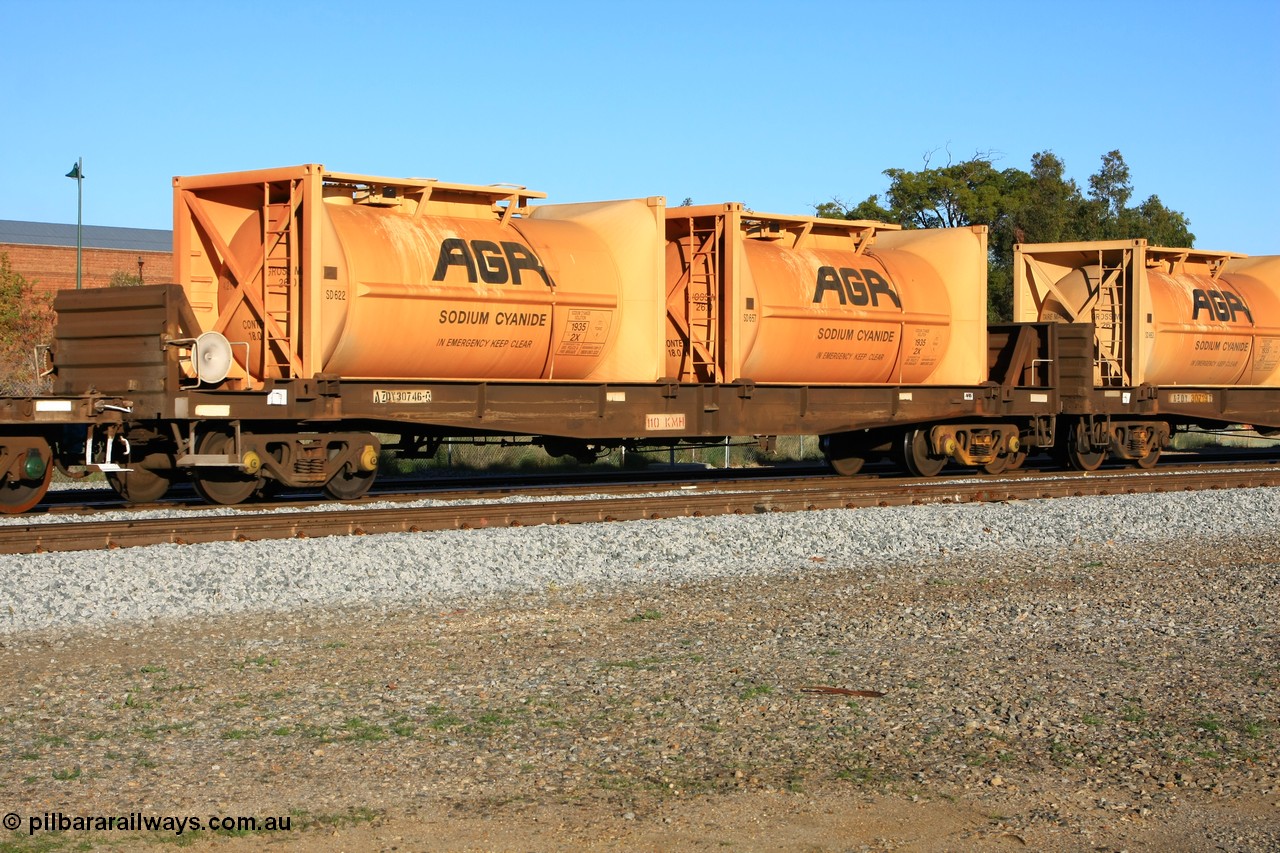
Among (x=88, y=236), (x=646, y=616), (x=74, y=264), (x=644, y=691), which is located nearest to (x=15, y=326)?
(x=74, y=264)

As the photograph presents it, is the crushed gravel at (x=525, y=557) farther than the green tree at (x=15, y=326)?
No

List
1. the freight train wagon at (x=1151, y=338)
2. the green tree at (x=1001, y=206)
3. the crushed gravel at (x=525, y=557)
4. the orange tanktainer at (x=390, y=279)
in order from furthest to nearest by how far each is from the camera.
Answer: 1. the green tree at (x=1001, y=206)
2. the freight train wagon at (x=1151, y=338)
3. the orange tanktainer at (x=390, y=279)
4. the crushed gravel at (x=525, y=557)

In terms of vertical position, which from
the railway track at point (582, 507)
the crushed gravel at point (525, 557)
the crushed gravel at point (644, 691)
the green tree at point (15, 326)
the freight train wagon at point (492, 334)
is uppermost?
the green tree at point (15, 326)

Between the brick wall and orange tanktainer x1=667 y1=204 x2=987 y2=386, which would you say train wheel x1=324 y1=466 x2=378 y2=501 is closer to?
orange tanktainer x1=667 y1=204 x2=987 y2=386

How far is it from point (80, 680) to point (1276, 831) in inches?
226

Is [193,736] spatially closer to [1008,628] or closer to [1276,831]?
[1276,831]

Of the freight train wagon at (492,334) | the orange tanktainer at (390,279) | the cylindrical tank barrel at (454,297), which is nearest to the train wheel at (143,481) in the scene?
the freight train wagon at (492,334)

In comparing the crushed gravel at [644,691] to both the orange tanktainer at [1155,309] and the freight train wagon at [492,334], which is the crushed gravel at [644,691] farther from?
the orange tanktainer at [1155,309]

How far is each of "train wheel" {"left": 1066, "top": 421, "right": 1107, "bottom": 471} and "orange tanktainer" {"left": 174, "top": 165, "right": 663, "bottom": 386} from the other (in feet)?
30.1

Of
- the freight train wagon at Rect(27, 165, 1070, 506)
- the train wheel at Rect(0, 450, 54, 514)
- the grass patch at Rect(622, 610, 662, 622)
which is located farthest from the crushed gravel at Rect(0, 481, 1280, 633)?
the train wheel at Rect(0, 450, 54, 514)

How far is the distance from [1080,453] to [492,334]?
1145cm

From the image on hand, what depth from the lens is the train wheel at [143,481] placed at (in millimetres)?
14977

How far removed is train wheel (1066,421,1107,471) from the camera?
891 inches

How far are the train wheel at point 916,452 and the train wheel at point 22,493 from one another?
12080mm
